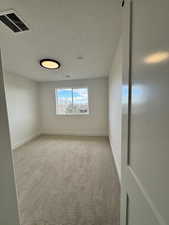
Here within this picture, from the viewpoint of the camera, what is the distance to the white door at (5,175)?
0.92 m

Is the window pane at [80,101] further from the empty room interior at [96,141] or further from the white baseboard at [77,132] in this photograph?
the empty room interior at [96,141]

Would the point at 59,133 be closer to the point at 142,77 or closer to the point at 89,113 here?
the point at 89,113

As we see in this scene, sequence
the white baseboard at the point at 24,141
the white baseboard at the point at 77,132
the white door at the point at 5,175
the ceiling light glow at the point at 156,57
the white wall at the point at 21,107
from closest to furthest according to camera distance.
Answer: the ceiling light glow at the point at 156,57 < the white door at the point at 5,175 < the white wall at the point at 21,107 < the white baseboard at the point at 24,141 < the white baseboard at the point at 77,132

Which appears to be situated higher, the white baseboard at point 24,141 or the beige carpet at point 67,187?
the white baseboard at point 24,141

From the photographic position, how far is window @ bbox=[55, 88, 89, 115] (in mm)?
4750

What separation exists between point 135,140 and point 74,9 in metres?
1.50

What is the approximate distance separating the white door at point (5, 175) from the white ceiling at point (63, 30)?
3.00 feet

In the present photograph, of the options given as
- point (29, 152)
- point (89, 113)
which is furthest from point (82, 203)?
point (89, 113)

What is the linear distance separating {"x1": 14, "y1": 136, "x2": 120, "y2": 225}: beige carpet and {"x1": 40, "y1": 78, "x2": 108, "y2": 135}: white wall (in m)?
1.52

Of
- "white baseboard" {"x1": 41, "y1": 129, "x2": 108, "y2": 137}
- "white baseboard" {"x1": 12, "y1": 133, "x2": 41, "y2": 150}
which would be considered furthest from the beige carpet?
"white baseboard" {"x1": 41, "y1": 129, "x2": 108, "y2": 137}

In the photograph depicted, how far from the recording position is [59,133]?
4.96m

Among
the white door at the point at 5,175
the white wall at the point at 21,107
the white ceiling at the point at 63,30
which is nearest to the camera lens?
the white door at the point at 5,175

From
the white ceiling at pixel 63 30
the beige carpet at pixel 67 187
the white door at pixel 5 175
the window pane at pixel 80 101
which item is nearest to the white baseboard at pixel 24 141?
the beige carpet at pixel 67 187

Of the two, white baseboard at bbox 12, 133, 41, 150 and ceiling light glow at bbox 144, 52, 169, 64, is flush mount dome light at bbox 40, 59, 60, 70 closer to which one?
ceiling light glow at bbox 144, 52, 169, 64
